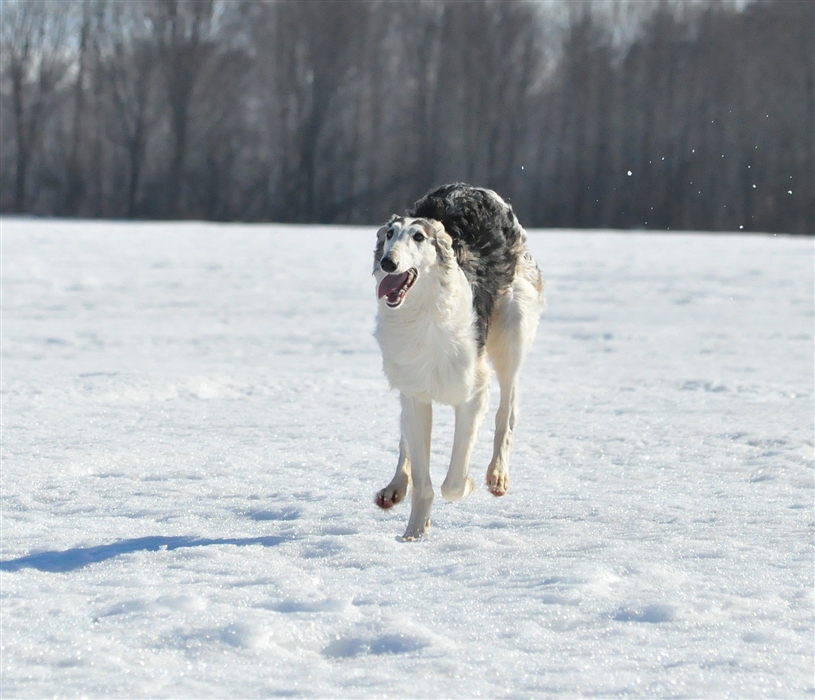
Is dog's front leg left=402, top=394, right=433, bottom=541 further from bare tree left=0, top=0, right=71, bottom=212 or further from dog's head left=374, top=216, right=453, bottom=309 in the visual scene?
bare tree left=0, top=0, right=71, bottom=212

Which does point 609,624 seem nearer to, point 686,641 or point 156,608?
point 686,641

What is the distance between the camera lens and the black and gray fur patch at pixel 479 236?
15.9 ft

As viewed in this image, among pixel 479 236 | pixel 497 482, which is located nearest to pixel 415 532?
pixel 497 482

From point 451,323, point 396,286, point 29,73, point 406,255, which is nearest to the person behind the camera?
point 406,255

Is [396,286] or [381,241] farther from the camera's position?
[381,241]

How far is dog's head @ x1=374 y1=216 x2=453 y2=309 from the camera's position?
3.97 meters

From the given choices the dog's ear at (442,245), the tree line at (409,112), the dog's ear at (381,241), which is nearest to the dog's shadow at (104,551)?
the dog's ear at (381,241)

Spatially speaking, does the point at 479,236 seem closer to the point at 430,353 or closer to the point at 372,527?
the point at 430,353

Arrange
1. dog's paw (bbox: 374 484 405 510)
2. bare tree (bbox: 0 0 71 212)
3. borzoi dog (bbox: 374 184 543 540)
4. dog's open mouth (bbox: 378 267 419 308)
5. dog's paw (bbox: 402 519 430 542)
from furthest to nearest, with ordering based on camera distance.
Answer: bare tree (bbox: 0 0 71 212) → dog's paw (bbox: 374 484 405 510) → dog's paw (bbox: 402 519 430 542) → borzoi dog (bbox: 374 184 543 540) → dog's open mouth (bbox: 378 267 419 308)

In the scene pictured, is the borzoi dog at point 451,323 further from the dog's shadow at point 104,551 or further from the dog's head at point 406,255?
the dog's shadow at point 104,551

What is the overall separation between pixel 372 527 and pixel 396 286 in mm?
1088

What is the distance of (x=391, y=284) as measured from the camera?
163 inches

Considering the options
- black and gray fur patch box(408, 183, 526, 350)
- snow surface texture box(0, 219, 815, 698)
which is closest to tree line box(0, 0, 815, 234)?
snow surface texture box(0, 219, 815, 698)

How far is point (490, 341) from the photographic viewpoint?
533cm
